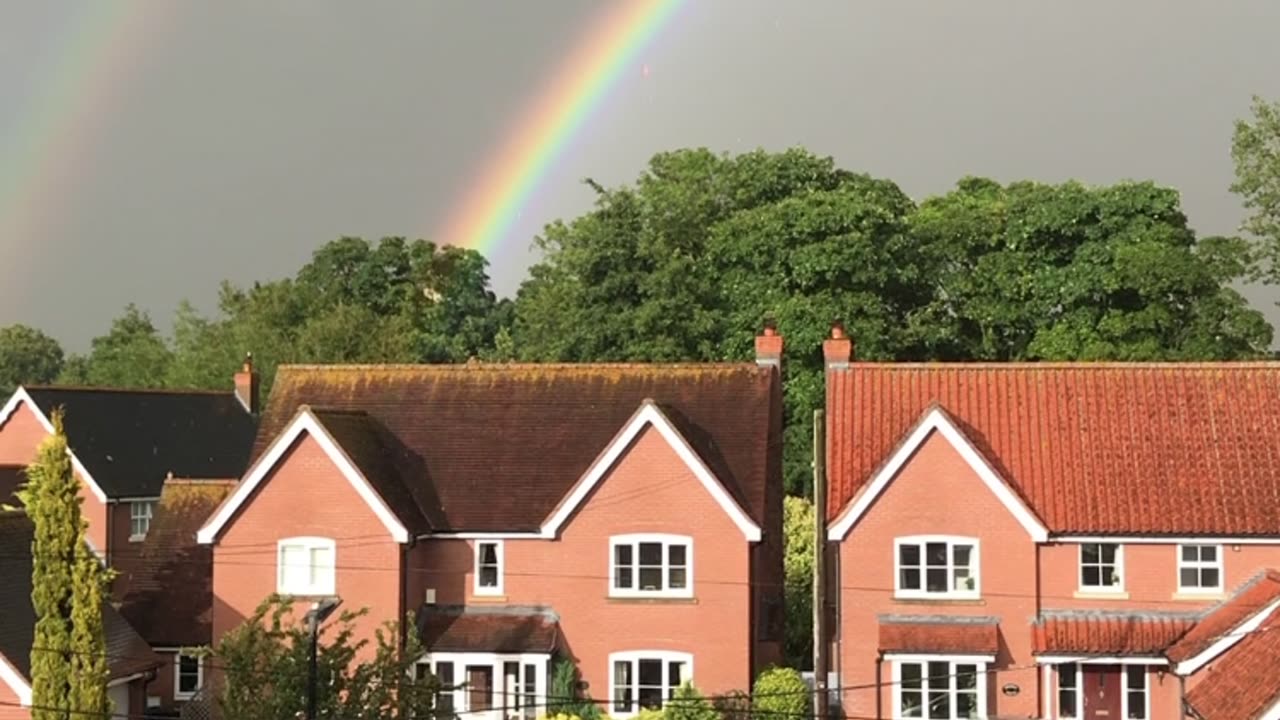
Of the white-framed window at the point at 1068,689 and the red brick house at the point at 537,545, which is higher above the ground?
the red brick house at the point at 537,545

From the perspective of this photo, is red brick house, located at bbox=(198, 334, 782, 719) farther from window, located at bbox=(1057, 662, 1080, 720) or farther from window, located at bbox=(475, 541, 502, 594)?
window, located at bbox=(1057, 662, 1080, 720)

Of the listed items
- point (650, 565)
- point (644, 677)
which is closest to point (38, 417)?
point (650, 565)

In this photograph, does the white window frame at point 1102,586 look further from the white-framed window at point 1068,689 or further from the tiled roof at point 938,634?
the tiled roof at point 938,634

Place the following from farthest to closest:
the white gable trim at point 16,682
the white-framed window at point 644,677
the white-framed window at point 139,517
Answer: the white-framed window at point 139,517, the white-framed window at point 644,677, the white gable trim at point 16,682

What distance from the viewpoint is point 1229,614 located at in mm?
36312

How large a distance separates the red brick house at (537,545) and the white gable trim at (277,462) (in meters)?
0.05

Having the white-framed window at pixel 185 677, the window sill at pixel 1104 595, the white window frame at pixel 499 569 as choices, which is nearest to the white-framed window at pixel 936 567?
the window sill at pixel 1104 595

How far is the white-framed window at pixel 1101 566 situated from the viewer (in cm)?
3772

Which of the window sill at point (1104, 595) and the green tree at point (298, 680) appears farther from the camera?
the window sill at point (1104, 595)

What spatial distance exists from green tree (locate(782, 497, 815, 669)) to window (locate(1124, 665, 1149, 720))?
11403 millimetres

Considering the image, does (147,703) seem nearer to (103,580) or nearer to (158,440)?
(103,580)

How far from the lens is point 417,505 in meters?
40.3

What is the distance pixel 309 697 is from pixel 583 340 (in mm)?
35621

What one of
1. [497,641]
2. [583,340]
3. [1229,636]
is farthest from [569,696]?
[583,340]
